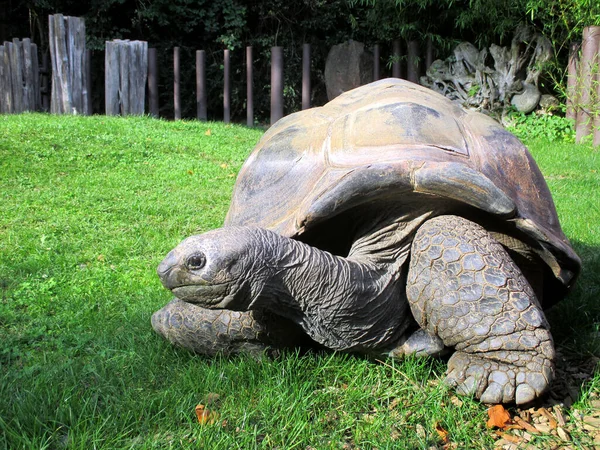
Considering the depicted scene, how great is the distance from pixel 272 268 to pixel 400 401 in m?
0.63

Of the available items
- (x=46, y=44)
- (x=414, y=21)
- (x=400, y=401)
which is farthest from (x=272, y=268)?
(x=46, y=44)

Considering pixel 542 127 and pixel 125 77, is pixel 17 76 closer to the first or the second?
pixel 125 77

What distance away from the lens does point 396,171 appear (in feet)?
6.40

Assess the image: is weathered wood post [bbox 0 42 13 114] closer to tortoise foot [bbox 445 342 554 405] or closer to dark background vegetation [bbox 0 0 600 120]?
dark background vegetation [bbox 0 0 600 120]

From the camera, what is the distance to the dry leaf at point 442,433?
5.92 ft

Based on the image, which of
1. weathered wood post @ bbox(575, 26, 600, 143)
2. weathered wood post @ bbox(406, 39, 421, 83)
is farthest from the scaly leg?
weathered wood post @ bbox(406, 39, 421, 83)

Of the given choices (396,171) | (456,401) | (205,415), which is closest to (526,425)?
(456,401)

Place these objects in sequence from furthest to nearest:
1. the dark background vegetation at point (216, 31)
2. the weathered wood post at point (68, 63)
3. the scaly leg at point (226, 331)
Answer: the dark background vegetation at point (216, 31)
the weathered wood post at point (68, 63)
the scaly leg at point (226, 331)

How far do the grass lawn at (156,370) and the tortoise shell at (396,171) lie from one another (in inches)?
19.9

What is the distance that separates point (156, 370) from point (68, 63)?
7600mm

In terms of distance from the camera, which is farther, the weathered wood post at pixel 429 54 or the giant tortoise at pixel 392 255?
the weathered wood post at pixel 429 54

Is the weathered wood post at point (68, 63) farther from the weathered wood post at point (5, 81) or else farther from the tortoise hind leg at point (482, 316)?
the tortoise hind leg at point (482, 316)

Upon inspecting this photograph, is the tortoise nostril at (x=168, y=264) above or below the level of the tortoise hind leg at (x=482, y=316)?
above

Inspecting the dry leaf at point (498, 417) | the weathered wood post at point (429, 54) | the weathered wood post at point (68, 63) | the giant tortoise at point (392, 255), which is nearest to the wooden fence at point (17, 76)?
the weathered wood post at point (68, 63)
